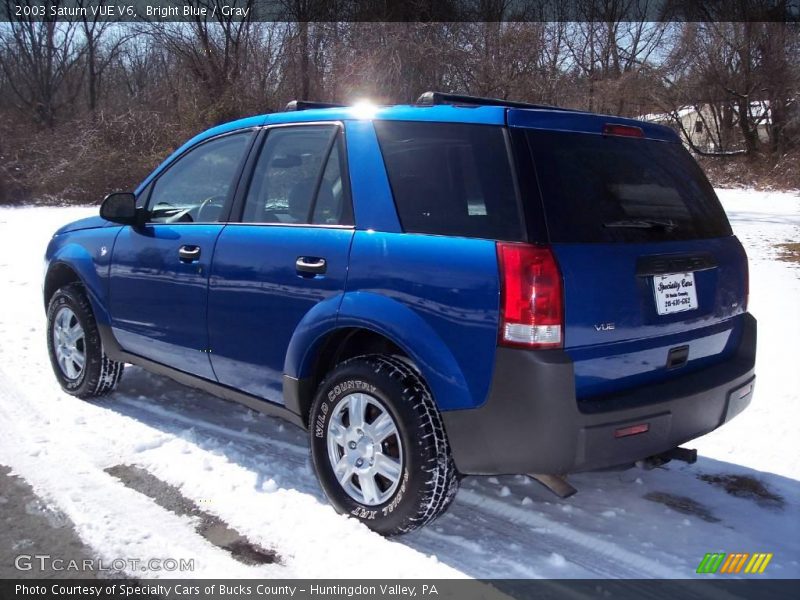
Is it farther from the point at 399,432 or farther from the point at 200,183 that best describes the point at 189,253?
the point at 399,432

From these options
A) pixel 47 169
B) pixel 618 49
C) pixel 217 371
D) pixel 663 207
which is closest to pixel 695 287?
pixel 663 207

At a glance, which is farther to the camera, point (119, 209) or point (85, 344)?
point (85, 344)

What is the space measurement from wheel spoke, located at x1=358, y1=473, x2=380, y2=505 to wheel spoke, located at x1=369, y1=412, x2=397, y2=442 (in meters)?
0.19

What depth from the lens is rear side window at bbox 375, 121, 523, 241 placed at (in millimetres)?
2705

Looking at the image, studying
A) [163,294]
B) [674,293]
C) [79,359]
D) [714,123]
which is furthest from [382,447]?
[714,123]

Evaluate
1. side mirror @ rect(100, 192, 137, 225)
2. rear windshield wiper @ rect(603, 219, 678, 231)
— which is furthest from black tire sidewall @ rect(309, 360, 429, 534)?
side mirror @ rect(100, 192, 137, 225)

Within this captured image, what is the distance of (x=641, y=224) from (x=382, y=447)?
4.65ft

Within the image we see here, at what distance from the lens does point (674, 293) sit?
2.88 meters

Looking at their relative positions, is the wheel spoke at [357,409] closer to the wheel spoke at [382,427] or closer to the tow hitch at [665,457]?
the wheel spoke at [382,427]

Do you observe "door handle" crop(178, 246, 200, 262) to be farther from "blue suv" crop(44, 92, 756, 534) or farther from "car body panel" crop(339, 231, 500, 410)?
"car body panel" crop(339, 231, 500, 410)

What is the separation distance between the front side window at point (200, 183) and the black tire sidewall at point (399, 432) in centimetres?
133

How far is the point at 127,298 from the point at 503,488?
2539mm

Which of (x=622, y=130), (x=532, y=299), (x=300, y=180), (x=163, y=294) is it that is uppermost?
(x=622, y=130)

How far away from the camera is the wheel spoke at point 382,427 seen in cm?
296
